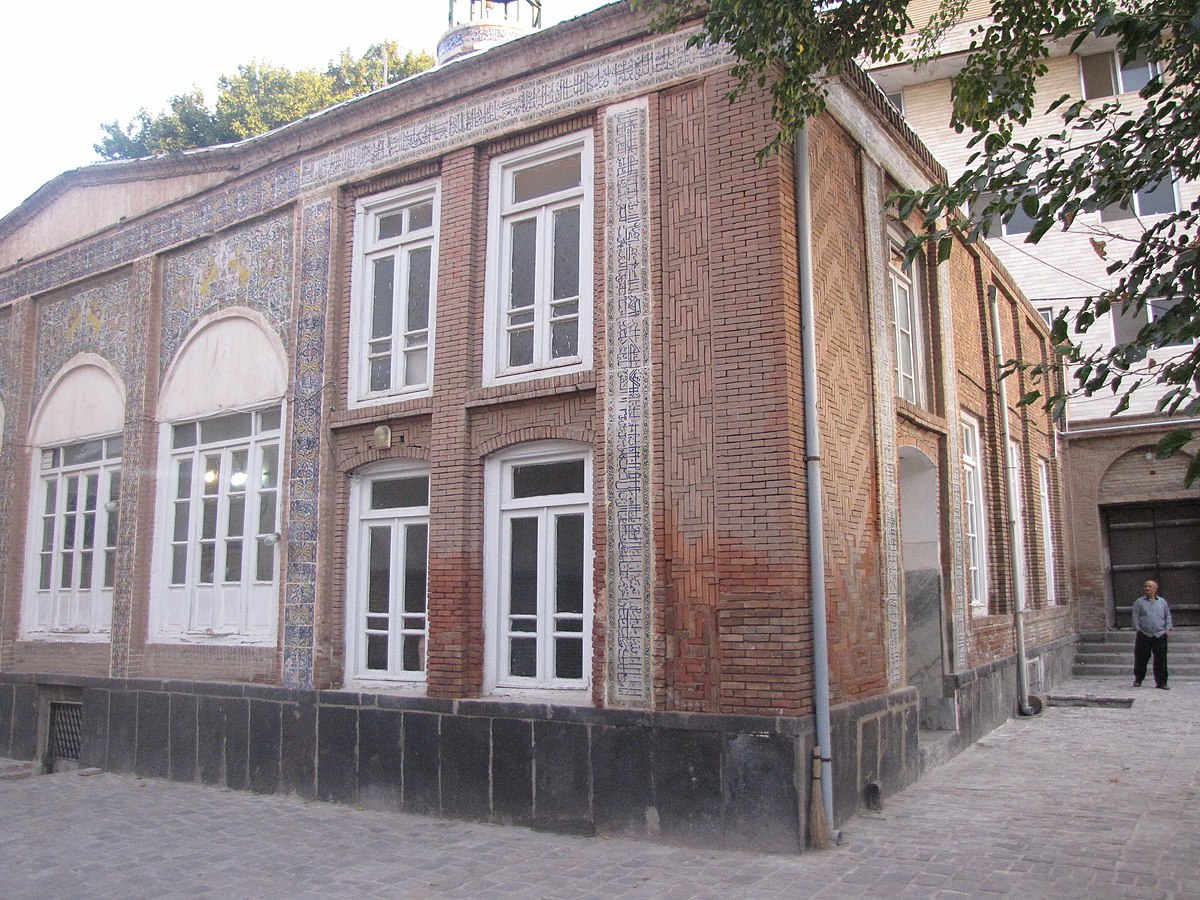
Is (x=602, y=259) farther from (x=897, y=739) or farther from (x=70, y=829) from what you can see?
(x=70, y=829)

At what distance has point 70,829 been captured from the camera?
9.26 meters

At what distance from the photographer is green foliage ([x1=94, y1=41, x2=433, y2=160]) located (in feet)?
84.9

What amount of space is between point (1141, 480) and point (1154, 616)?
4811mm

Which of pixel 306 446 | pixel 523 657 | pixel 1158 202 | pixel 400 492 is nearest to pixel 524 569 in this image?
pixel 523 657

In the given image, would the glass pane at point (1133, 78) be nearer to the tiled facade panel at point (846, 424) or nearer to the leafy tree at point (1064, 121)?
the leafy tree at point (1064, 121)

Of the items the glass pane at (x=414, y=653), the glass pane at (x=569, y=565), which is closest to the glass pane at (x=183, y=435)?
the glass pane at (x=414, y=653)

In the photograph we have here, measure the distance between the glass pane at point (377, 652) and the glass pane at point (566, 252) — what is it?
145 inches

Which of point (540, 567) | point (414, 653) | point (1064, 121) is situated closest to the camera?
point (1064, 121)

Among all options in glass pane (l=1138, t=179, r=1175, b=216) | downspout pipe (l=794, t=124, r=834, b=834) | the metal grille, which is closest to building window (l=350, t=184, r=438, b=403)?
downspout pipe (l=794, t=124, r=834, b=834)

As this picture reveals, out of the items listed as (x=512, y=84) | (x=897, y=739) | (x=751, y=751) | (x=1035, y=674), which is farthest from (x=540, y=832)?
(x=1035, y=674)

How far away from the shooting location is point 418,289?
10.6m

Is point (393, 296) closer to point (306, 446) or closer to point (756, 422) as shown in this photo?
point (306, 446)

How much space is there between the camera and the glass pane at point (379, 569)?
10414 millimetres

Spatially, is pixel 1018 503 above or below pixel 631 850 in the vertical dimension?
above
